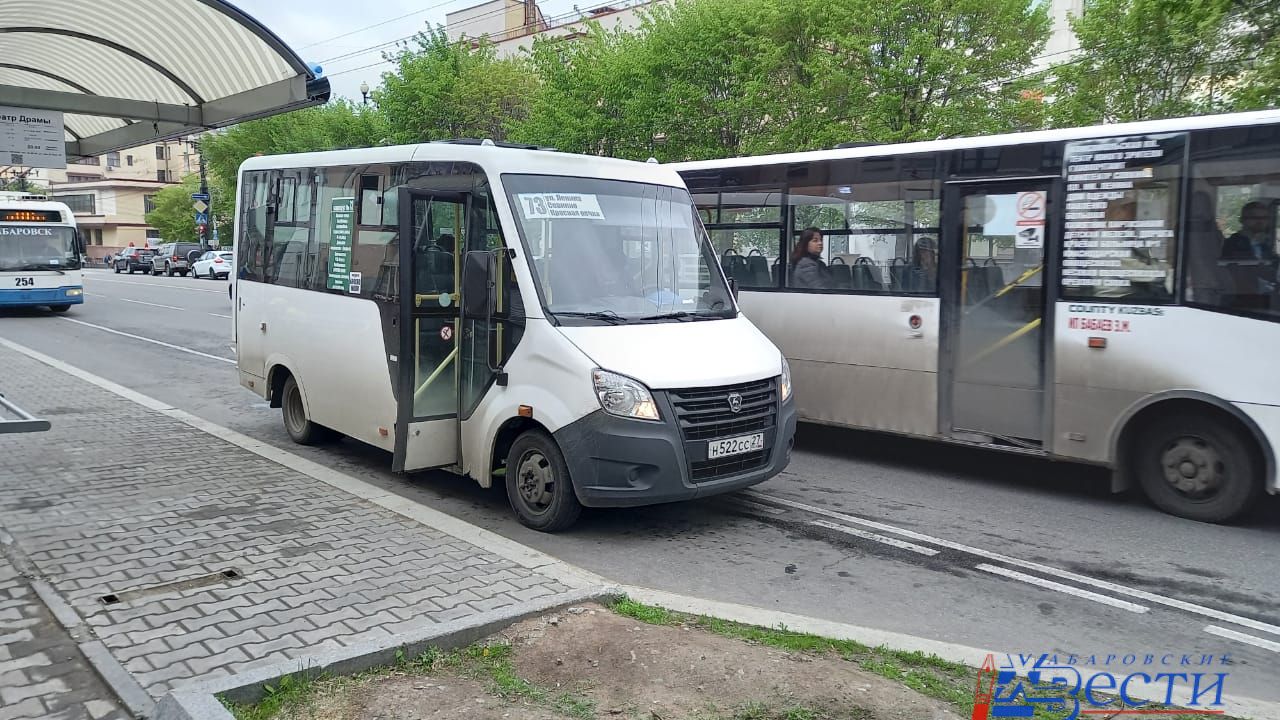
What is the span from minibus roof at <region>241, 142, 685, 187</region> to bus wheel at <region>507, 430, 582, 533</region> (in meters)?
1.94

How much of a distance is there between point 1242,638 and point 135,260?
65.7 meters

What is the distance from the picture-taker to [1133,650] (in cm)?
497

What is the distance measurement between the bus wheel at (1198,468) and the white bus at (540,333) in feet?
9.38

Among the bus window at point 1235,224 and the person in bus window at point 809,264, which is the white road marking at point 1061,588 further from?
the person in bus window at point 809,264

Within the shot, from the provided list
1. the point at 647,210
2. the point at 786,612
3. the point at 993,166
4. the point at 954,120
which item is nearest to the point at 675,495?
the point at 786,612

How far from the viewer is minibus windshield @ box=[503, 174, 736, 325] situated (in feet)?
22.5

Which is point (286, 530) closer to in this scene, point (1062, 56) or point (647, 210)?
point (647, 210)

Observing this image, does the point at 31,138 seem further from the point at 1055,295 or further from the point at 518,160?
the point at 1055,295

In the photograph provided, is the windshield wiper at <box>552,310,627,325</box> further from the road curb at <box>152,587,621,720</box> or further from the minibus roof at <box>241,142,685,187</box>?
the road curb at <box>152,587,621,720</box>

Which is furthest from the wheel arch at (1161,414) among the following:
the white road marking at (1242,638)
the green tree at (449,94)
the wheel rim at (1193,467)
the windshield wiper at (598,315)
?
the green tree at (449,94)

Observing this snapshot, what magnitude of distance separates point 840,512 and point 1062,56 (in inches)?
1359

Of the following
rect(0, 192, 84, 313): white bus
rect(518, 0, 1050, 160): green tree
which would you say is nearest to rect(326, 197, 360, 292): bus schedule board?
rect(518, 0, 1050, 160): green tree

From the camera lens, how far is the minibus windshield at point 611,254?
686 centimetres

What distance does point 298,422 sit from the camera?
31.2ft
